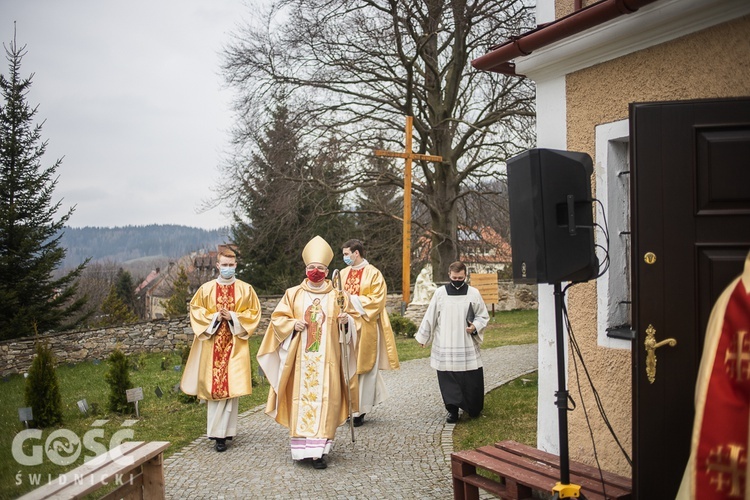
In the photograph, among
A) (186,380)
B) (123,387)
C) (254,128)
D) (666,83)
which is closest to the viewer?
(666,83)

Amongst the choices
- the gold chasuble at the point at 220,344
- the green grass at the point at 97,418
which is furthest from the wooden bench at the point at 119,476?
the gold chasuble at the point at 220,344

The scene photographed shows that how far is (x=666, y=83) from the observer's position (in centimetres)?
419

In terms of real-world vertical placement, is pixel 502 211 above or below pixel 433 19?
below

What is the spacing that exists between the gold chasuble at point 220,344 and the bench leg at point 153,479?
209 centimetres

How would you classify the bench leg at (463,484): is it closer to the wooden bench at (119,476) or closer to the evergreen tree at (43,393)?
the wooden bench at (119,476)

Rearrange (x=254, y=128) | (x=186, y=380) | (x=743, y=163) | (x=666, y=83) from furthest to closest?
(x=254, y=128) < (x=186, y=380) < (x=666, y=83) < (x=743, y=163)

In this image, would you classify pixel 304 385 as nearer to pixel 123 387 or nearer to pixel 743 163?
pixel 123 387

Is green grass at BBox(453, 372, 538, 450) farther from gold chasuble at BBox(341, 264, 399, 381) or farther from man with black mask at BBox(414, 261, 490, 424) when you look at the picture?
gold chasuble at BBox(341, 264, 399, 381)

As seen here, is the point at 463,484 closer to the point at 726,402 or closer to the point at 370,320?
the point at 726,402

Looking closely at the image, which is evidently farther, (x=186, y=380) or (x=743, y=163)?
(x=186, y=380)

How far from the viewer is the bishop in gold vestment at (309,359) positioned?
21.0ft

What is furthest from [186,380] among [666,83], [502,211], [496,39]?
[502,211]

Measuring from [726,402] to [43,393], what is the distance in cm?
815

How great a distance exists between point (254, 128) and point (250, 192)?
2.23 m
